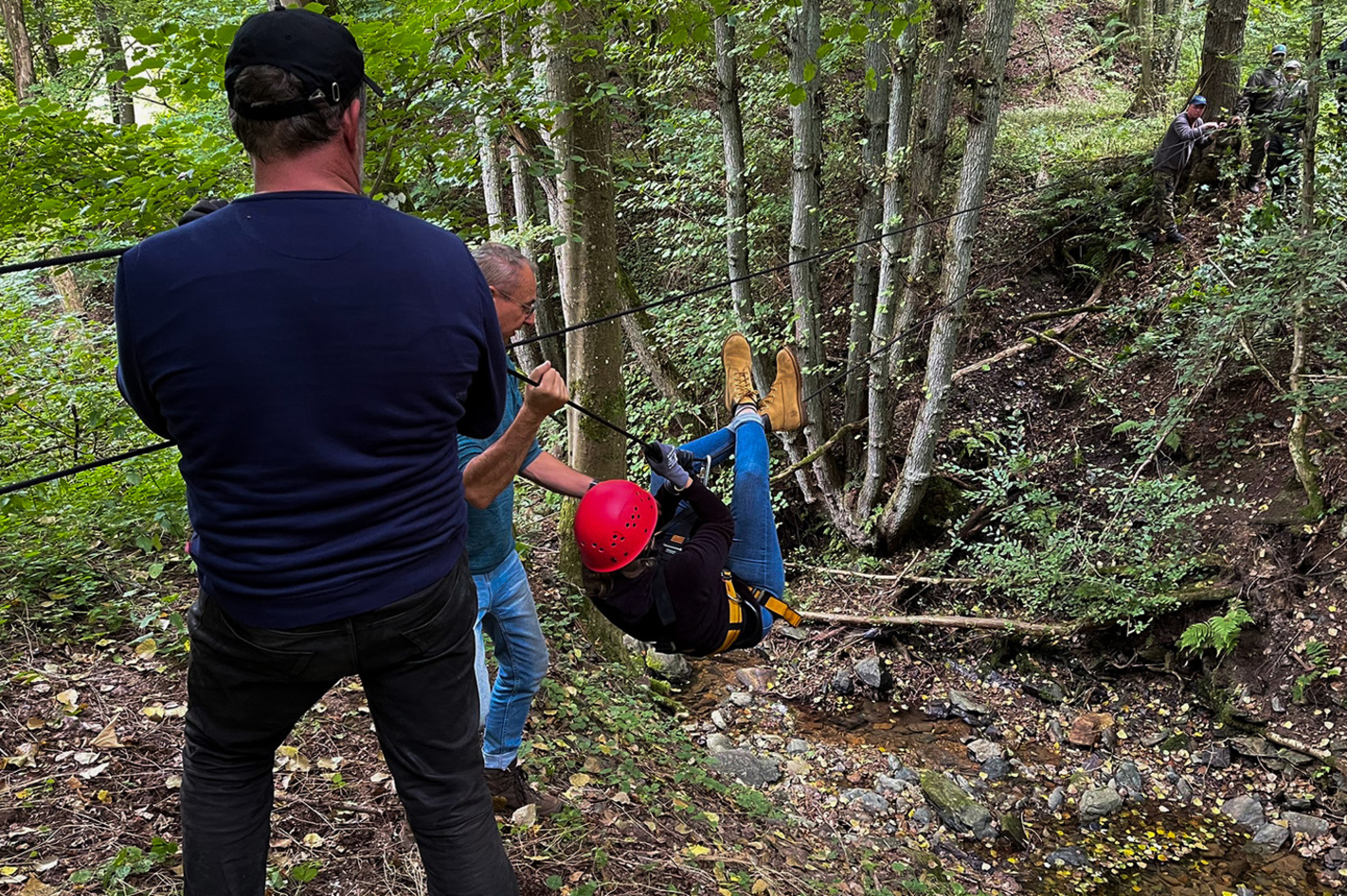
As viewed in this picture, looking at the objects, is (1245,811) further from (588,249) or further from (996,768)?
(588,249)

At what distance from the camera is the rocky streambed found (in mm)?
4773

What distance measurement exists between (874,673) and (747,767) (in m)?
1.73

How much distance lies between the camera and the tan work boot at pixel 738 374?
14.1ft

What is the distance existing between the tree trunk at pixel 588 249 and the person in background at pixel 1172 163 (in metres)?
6.57

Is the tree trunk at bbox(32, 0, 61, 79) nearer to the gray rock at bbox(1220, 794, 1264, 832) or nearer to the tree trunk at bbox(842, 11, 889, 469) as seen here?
the tree trunk at bbox(842, 11, 889, 469)

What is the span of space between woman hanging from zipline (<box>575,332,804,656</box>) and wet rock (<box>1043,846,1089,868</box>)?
8.57 feet

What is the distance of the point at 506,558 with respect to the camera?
9.76 feet

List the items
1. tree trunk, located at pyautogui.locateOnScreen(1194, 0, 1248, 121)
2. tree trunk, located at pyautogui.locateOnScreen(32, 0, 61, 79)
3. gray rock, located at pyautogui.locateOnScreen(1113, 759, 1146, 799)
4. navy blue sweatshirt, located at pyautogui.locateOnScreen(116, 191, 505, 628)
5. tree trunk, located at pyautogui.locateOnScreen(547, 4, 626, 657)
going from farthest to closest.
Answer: tree trunk, located at pyautogui.locateOnScreen(32, 0, 61, 79) < tree trunk, located at pyautogui.locateOnScreen(1194, 0, 1248, 121) < gray rock, located at pyautogui.locateOnScreen(1113, 759, 1146, 799) < tree trunk, located at pyautogui.locateOnScreen(547, 4, 626, 657) < navy blue sweatshirt, located at pyautogui.locateOnScreen(116, 191, 505, 628)

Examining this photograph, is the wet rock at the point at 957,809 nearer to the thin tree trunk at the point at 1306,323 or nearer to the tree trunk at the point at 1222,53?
the thin tree trunk at the point at 1306,323

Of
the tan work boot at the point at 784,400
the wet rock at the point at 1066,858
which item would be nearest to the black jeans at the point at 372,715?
the tan work boot at the point at 784,400

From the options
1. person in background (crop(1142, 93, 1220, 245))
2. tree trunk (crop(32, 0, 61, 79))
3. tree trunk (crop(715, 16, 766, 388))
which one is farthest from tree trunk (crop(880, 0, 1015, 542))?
tree trunk (crop(32, 0, 61, 79))

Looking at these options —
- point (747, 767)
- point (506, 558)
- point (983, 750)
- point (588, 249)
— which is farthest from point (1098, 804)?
point (588, 249)

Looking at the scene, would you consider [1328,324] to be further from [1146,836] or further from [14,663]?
[14,663]

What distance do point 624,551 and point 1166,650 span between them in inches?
201
